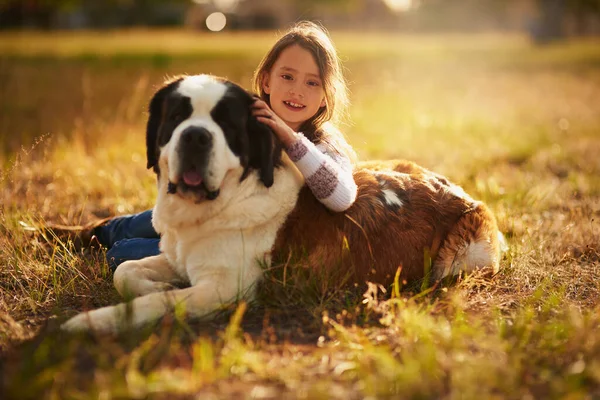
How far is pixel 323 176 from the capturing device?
3.27m

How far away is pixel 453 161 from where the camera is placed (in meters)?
7.14

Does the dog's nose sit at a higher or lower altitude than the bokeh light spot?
lower

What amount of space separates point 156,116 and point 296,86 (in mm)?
1113

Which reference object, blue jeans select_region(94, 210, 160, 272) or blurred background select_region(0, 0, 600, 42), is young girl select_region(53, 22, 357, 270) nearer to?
blue jeans select_region(94, 210, 160, 272)

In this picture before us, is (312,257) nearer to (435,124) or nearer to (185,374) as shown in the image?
(185,374)

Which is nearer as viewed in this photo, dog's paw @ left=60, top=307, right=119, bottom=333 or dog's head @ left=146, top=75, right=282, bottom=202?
dog's paw @ left=60, top=307, right=119, bottom=333

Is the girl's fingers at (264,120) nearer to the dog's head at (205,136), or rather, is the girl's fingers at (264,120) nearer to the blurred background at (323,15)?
the dog's head at (205,136)

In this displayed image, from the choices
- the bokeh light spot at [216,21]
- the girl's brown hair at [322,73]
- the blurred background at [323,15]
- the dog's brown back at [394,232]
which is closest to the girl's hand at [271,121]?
the dog's brown back at [394,232]

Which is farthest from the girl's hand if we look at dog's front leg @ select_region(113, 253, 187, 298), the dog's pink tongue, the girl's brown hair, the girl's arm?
dog's front leg @ select_region(113, 253, 187, 298)

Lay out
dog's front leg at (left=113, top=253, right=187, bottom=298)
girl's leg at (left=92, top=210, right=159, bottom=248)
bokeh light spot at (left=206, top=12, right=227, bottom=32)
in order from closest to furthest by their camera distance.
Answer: dog's front leg at (left=113, top=253, right=187, bottom=298), girl's leg at (left=92, top=210, right=159, bottom=248), bokeh light spot at (left=206, top=12, right=227, bottom=32)

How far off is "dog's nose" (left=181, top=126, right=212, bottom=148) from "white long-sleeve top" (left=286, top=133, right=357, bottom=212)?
1.96 ft

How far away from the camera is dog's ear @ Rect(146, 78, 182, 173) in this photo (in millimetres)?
3137

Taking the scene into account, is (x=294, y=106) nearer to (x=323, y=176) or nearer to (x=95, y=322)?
(x=323, y=176)

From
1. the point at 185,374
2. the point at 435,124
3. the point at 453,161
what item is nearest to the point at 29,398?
the point at 185,374
